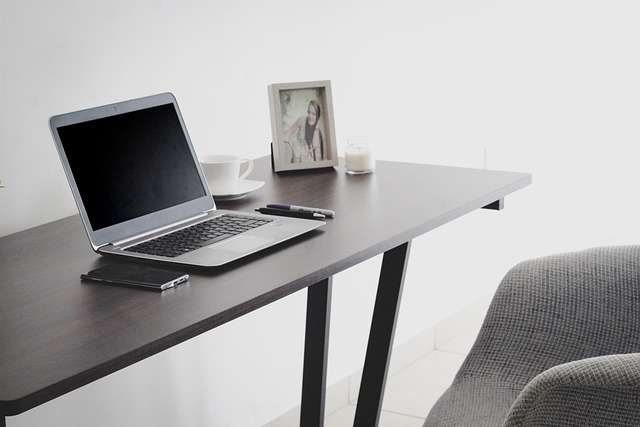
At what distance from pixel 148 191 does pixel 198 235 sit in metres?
0.13

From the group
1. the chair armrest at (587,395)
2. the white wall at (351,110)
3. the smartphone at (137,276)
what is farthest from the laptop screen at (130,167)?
the chair armrest at (587,395)

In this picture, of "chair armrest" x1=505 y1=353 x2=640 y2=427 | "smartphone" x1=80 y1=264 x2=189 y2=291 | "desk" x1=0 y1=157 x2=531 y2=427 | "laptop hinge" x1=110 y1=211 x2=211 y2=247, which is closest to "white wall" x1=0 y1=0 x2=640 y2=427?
"desk" x1=0 y1=157 x2=531 y2=427

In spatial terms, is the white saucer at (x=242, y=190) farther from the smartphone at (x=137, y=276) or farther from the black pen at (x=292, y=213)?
the smartphone at (x=137, y=276)

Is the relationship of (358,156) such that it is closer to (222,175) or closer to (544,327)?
(222,175)

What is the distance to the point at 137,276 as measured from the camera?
1392 mm

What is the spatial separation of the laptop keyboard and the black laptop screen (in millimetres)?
67

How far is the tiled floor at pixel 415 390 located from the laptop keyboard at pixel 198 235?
1.07 metres

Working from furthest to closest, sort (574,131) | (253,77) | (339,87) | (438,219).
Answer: (574,131)
(339,87)
(253,77)
(438,219)

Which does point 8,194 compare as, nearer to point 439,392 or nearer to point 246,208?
point 246,208

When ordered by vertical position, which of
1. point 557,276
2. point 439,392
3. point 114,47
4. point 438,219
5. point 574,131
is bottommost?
point 439,392

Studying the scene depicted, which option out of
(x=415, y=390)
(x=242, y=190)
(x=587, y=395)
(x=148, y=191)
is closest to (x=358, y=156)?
(x=242, y=190)

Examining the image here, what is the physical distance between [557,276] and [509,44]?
1781 millimetres

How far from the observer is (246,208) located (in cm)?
177

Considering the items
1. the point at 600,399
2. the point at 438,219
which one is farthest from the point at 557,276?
the point at 600,399
